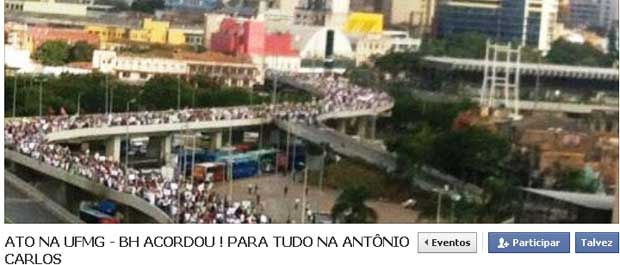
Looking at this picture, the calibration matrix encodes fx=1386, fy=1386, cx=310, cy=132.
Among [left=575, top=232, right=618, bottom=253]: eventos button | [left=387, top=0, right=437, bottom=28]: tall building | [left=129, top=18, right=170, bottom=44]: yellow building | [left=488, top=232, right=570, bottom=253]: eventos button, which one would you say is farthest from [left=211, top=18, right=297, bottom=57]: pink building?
[left=575, top=232, right=618, bottom=253]: eventos button

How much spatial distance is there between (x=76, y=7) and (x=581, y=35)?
1.19 m

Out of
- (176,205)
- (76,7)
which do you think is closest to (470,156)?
(176,205)

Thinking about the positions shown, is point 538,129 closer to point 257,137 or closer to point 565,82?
point 565,82

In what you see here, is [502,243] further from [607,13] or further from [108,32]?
[108,32]

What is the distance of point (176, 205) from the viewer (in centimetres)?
306

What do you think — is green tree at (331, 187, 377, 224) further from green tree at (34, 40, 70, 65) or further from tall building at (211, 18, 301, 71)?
green tree at (34, 40, 70, 65)

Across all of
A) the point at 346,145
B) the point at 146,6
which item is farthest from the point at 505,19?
the point at 146,6

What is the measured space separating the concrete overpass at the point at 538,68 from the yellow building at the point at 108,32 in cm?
72

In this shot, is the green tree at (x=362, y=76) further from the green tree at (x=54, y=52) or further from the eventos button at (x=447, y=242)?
the green tree at (x=54, y=52)

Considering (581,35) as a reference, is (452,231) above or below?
below

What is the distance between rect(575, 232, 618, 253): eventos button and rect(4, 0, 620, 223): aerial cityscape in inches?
3.4

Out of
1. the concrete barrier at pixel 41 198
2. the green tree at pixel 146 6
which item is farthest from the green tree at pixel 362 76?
the concrete barrier at pixel 41 198

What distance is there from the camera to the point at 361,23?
325cm

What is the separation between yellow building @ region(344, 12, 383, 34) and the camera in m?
3.24
